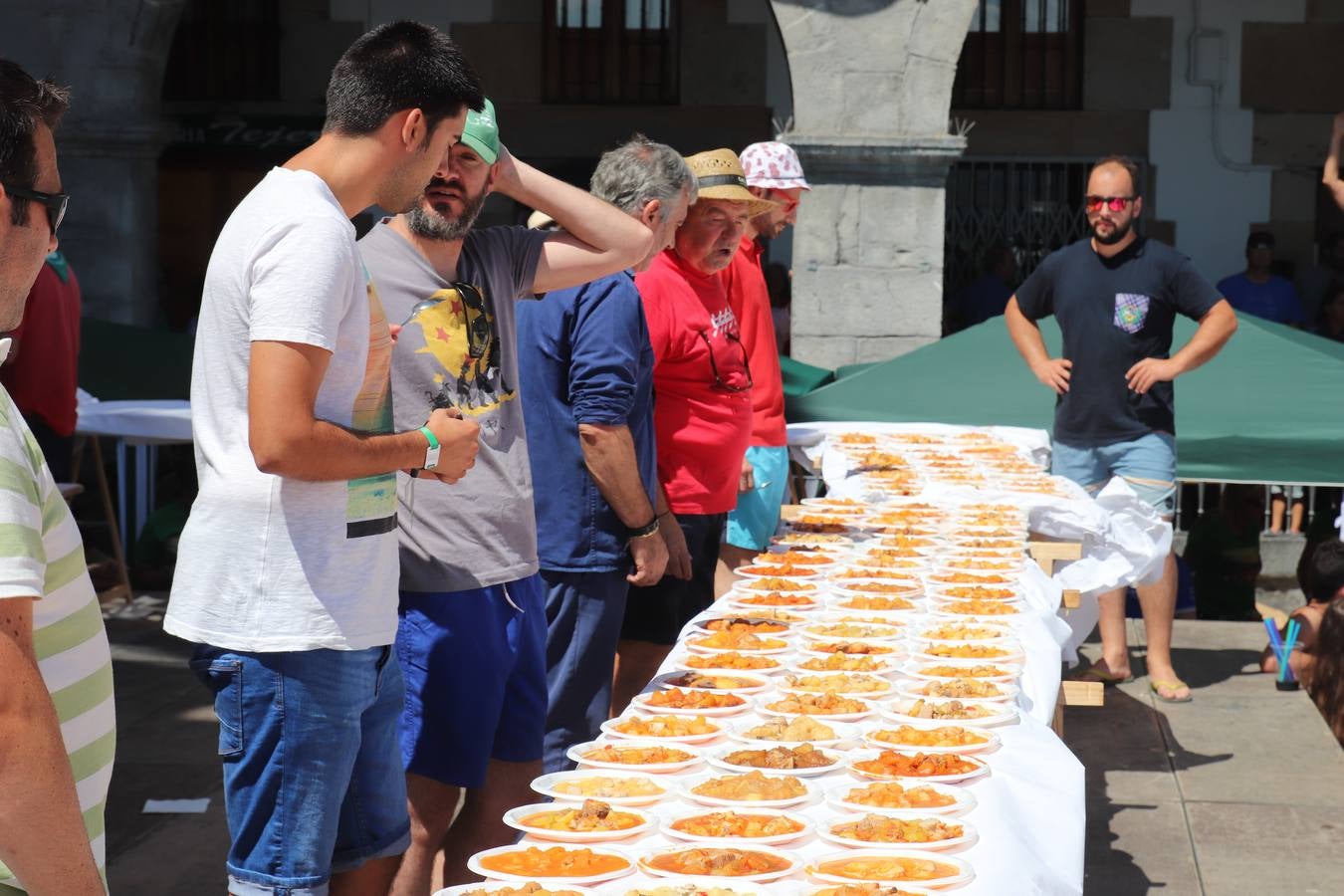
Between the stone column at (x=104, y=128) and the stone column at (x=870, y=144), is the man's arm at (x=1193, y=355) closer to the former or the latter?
the stone column at (x=870, y=144)

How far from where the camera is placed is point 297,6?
46.4 feet

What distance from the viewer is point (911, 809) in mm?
2420

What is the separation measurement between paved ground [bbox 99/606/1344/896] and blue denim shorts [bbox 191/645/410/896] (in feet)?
6.72

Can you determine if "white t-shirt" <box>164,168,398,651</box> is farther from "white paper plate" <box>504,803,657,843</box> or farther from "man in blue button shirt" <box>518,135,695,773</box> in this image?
"man in blue button shirt" <box>518,135,695,773</box>

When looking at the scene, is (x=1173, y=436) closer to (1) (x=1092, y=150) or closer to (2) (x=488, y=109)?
(2) (x=488, y=109)

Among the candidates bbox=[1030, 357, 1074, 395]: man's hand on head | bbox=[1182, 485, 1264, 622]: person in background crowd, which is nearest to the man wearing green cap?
bbox=[1030, 357, 1074, 395]: man's hand on head

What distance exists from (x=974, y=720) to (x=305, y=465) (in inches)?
50.7

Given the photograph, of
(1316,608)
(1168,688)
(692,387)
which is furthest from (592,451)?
(1316,608)

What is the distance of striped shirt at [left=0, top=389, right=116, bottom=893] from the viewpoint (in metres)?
1.47

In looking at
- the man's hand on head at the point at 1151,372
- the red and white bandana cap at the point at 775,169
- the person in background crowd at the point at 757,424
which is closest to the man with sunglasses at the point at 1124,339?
the man's hand on head at the point at 1151,372

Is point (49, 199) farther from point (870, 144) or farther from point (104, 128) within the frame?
point (104, 128)

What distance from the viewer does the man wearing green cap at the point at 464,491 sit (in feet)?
10.2

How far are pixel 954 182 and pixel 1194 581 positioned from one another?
5354 millimetres

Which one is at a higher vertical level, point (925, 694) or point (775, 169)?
point (775, 169)
